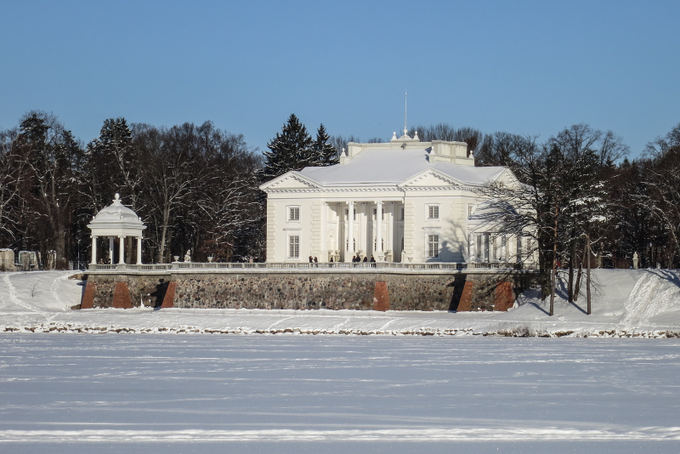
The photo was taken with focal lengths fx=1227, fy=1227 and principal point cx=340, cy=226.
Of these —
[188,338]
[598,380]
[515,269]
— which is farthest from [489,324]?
[598,380]

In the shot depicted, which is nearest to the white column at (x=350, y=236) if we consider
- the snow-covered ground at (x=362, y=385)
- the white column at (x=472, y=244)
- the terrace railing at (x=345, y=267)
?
the terrace railing at (x=345, y=267)

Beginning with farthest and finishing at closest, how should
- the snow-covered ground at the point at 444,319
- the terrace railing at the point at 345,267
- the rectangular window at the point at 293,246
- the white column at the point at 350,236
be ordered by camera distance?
the rectangular window at the point at 293,246
the white column at the point at 350,236
the terrace railing at the point at 345,267
the snow-covered ground at the point at 444,319

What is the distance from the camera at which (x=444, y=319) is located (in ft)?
182

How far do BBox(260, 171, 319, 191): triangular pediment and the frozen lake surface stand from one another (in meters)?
27.3

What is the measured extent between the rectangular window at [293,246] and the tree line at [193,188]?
29.7 feet

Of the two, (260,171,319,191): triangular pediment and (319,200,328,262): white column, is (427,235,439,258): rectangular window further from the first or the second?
(260,171,319,191): triangular pediment

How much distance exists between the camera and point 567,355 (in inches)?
1532

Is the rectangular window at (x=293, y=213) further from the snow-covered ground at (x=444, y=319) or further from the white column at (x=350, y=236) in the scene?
the snow-covered ground at (x=444, y=319)

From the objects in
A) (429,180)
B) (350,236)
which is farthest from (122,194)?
(429,180)

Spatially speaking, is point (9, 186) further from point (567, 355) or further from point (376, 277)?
point (567, 355)

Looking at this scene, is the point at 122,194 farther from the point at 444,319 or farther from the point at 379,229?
the point at 444,319

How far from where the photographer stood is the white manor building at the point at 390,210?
6638 cm

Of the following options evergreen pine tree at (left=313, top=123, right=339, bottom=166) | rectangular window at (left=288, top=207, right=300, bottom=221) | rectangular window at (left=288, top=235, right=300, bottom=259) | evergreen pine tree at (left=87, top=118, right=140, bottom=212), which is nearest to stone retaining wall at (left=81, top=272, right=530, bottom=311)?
rectangular window at (left=288, top=235, right=300, bottom=259)

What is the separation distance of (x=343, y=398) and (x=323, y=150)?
6600 cm
